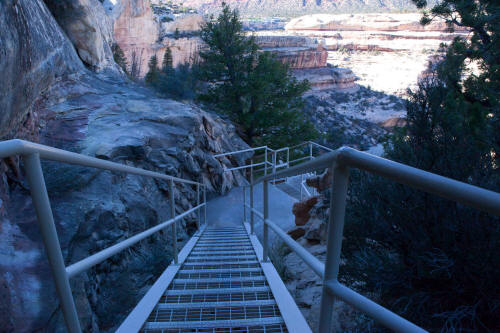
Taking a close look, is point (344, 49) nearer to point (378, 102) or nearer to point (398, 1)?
point (378, 102)

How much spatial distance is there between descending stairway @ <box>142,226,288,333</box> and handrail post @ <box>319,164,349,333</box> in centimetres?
95

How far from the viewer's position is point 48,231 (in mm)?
1105

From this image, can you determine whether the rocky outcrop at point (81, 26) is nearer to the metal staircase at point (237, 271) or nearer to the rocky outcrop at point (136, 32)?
the metal staircase at point (237, 271)

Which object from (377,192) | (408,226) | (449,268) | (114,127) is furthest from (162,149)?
(449,268)

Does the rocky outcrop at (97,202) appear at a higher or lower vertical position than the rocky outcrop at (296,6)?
lower

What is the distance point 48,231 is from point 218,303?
4.63 feet

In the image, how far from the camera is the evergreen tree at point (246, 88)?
16.4 metres

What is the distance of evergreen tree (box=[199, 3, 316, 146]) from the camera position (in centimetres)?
1636

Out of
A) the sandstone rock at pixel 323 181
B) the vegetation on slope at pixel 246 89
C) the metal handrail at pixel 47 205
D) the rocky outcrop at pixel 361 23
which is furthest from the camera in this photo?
the rocky outcrop at pixel 361 23

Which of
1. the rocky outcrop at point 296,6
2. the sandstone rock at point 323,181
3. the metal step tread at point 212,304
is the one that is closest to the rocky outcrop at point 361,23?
the rocky outcrop at point 296,6

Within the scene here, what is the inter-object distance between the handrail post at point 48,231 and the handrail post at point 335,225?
0.94 m

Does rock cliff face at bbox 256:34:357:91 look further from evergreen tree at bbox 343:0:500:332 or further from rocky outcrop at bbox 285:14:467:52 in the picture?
evergreen tree at bbox 343:0:500:332

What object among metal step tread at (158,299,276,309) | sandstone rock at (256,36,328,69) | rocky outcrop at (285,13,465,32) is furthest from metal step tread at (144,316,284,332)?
rocky outcrop at (285,13,465,32)

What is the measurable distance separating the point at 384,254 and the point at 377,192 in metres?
0.58
